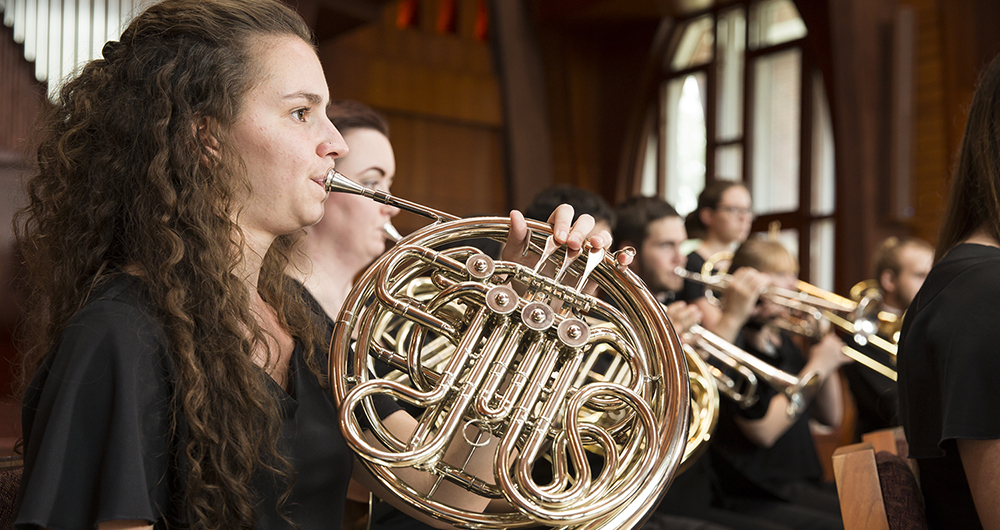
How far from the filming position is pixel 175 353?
105 centimetres

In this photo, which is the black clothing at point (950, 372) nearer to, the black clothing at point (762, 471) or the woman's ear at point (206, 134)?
the woman's ear at point (206, 134)

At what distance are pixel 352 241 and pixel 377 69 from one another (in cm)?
467

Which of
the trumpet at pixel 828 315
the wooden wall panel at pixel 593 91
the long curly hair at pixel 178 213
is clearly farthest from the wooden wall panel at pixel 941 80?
the long curly hair at pixel 178 213

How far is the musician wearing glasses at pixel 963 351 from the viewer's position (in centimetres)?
123

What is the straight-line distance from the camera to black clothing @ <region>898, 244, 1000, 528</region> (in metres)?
1.24

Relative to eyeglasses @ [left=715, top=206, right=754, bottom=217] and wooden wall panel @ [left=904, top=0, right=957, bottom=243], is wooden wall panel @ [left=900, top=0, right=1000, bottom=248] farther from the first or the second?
eyeglasses @ [left=715, top=206, right=754, bottom=217]

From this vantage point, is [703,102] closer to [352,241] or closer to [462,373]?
[352,241]

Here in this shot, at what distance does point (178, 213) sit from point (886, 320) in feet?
9.85

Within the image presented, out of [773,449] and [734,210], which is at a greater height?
[734,210]

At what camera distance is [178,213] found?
3.61 feet

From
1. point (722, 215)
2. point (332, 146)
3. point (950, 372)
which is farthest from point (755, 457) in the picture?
point (332, 146)

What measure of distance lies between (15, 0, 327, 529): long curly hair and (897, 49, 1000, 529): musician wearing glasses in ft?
3.18

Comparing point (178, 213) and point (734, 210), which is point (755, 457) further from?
point (178, 213)

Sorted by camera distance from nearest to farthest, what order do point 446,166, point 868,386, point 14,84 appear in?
point 868,386 < point 14,84 < point 446,166
